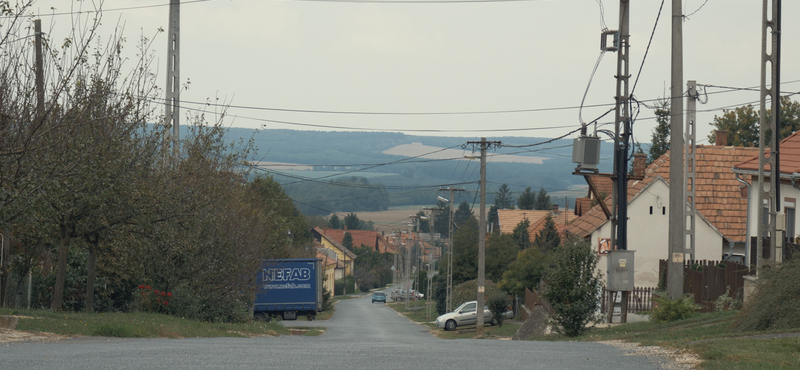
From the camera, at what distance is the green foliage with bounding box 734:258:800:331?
14172mm

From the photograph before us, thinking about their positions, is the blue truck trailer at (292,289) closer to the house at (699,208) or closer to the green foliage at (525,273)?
the green foliage at (525,273)

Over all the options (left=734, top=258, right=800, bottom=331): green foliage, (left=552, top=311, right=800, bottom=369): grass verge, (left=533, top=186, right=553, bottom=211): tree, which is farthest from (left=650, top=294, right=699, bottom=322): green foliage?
(left=533, top=186, right=553, bottom=211): tree

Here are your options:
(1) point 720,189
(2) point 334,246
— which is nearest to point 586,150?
(1) point 720,189

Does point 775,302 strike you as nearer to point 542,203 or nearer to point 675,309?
point 675,309

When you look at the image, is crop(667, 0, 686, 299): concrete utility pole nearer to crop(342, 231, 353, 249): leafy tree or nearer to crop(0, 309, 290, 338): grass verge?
crop(0, 309, 290, 338): grass verge

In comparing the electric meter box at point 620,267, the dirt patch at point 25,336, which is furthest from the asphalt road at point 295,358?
the electric meter box at point 620,267

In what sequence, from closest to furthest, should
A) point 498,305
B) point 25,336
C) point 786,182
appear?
point 25,336, point 786,182, point 498,305

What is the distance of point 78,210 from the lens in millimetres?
17656

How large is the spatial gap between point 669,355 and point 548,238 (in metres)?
40.9

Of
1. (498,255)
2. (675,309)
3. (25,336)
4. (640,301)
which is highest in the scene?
(25,336)

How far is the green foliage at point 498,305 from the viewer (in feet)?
126

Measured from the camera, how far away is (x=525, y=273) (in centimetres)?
4150

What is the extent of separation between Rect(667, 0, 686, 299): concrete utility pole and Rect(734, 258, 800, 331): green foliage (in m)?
4.92

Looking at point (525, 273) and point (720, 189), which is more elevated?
point (720, 189)
